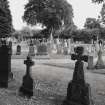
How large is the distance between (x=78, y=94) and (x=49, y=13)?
45.1m

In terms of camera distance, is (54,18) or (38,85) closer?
(38,85)

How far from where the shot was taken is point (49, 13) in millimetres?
49375

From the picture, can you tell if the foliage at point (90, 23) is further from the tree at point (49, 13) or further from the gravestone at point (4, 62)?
the gravestone at point (4, 62)

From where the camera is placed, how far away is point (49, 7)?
51.1 m

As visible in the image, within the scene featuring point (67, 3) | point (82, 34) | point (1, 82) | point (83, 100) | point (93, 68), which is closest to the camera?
point (83, 100)

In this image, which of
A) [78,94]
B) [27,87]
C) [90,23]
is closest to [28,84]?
[27,87]

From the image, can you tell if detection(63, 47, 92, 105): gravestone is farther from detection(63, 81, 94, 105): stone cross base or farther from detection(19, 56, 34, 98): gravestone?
detection(19, 56, 34, 98): gravestone

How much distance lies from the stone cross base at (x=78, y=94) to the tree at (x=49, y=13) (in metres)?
44.5

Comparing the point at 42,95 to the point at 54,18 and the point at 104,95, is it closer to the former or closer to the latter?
the point at 104,95

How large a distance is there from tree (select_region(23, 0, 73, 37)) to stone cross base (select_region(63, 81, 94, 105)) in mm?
44544

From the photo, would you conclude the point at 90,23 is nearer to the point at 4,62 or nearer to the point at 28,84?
the point at 4,62

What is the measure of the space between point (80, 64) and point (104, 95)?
1.92m

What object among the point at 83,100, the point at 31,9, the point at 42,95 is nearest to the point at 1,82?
the point at 42,95

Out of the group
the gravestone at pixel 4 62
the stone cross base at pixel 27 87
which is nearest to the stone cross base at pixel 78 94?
the stone cross base at pixel 27 87
